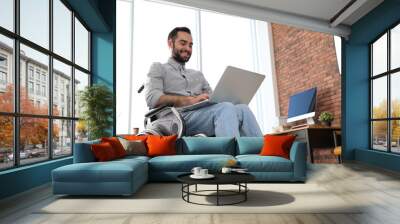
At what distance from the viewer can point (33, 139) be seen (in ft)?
16.4

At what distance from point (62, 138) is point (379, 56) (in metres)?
6.16

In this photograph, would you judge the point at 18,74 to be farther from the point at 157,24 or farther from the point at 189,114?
the point at 157,24

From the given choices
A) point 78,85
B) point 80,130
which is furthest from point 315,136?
point 78,85

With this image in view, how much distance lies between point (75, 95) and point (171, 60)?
1.87 metres

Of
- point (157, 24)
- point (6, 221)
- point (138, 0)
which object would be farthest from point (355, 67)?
point (6, 221)

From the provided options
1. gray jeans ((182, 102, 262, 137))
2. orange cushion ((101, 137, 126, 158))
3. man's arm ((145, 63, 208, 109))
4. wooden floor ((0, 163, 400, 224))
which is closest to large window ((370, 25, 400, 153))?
wooden floor ((0, 163, 400, 224))

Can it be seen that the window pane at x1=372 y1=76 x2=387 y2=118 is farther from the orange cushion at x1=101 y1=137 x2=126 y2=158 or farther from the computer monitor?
the orange cushion at x1=101 y1=137 x2=126 y2=158

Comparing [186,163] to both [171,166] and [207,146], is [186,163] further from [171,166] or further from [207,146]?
[207,146]

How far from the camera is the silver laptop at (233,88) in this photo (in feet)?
21.8

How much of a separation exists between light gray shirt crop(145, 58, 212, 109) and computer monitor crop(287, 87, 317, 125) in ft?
9.69

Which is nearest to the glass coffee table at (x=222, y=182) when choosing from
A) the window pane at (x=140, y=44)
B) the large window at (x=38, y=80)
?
the large window at (x=38, y=80)

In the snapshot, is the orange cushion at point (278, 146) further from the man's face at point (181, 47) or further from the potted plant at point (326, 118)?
the potted plant at point (326, 118)

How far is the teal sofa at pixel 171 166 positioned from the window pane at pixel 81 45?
2.76m

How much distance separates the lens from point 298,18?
748 cm
